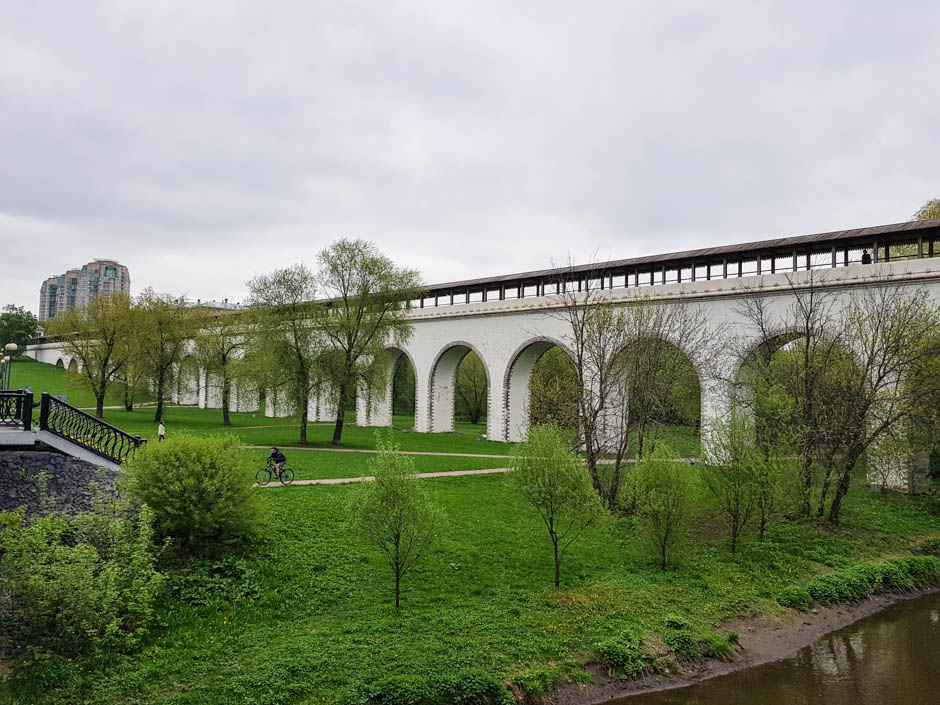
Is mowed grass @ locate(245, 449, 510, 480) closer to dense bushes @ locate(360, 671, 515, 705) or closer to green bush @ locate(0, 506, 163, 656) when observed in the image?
green bush @ locate(0, 506, 163, 656)

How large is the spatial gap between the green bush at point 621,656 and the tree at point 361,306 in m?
19.7

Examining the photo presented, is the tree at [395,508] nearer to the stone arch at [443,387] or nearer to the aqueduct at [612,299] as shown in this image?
the aqueduct at [612,299]

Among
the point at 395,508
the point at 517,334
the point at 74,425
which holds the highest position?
the point at 517,334

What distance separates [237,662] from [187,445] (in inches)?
182

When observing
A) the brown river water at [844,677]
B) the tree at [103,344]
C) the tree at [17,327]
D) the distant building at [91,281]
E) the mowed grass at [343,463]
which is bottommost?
the brown river water at [844,677]

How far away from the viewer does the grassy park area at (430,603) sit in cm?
755

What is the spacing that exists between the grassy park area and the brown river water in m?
0.85

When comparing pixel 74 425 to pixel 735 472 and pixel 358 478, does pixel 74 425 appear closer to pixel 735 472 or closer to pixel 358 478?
pixel 358 478

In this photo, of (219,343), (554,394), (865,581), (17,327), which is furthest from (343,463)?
(17,327)

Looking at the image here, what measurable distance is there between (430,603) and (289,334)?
19.9 metres

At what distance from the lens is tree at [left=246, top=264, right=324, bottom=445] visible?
88.9ft

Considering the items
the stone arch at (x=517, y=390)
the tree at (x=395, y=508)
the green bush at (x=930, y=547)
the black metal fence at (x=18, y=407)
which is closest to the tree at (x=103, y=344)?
the stone arch at (x=517, y=390)

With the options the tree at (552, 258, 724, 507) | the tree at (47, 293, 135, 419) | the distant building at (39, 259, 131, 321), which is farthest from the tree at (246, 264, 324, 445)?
the distant building at (39, 259, 131, 321)

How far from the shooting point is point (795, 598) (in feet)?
38.3
